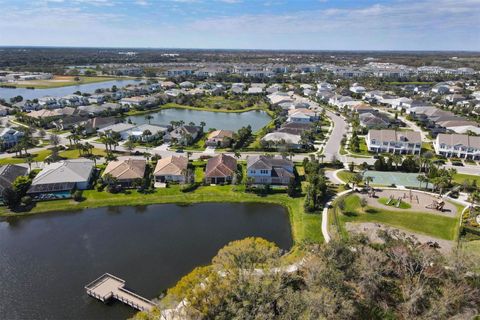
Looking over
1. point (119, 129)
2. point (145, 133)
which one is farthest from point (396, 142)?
point (119, 129)

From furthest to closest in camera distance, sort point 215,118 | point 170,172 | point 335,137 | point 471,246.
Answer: point 215,118
point 335,137
point 170,172
point 471,246

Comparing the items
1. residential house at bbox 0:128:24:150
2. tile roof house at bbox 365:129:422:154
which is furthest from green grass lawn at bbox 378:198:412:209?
residential house at bbox 0:128:24:150

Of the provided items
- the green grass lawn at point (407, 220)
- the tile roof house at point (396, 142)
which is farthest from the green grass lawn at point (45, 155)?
the tile roof house at point (396, 142)

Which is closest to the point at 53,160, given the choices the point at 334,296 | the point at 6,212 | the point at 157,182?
the point at 6,212

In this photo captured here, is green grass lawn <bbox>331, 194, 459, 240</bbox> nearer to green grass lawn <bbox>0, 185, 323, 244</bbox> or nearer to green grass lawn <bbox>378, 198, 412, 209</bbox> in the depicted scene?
green grass lawn <bbox>378, 198, 412, 209</bbox>

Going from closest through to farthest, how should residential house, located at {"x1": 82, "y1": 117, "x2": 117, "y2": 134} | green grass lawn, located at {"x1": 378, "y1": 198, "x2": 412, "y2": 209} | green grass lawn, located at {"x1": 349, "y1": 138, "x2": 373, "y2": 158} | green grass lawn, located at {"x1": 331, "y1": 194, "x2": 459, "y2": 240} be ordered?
green grass lawn, located at {"x1": 331, "y1": 194, "x2": 459, "y2": 240}
green grass lawn, located at {"x1": 378, "y1": 198, "x2": 412, "y2": 209}
green grass lawn, located at {"x1": 349, "y1": 138, "x2": 373, "y2": 158}
residential house, located at {"x1": 82, "y1": 117, "x2": 117, "y2": 134}

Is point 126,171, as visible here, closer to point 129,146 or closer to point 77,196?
point 77,196
